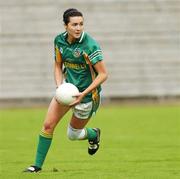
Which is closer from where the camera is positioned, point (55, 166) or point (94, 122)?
point (55, 166)

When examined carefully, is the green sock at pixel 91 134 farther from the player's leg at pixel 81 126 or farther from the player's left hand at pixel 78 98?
the player's left hand at pixel 78 98

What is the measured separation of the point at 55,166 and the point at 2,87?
46.3 feet

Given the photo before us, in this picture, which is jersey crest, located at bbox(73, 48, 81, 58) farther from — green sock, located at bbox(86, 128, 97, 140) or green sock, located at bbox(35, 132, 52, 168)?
green sock, located at bbox(86, 128, 97, 140)

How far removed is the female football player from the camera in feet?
28.1

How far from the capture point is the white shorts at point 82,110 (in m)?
8.91

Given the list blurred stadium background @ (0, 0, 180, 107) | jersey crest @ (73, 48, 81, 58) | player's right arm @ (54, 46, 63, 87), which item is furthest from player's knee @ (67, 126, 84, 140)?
blurred stadium background @ (0, 0, 180, 107)

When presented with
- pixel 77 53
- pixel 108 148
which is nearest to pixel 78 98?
pixel 77 53

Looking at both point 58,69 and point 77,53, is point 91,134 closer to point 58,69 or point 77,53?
point 58,69

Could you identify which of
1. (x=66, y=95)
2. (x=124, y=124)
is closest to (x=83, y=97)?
(x=66, y=95)

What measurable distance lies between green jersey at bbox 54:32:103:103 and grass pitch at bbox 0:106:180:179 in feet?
3.38

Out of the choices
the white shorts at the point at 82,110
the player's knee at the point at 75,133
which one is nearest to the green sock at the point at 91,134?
the player's knee at the point at 75,133

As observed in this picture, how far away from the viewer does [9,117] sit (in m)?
18.6

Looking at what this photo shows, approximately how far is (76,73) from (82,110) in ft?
1.52

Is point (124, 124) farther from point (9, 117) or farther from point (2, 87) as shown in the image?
point (2, 87)
